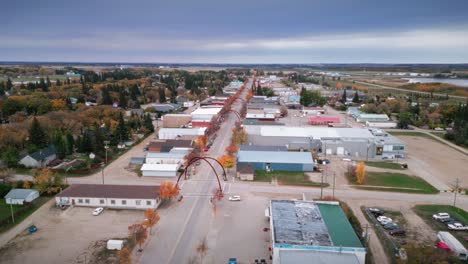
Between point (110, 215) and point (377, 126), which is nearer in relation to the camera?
point (110, 215)

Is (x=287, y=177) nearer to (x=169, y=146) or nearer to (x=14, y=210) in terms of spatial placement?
(x=169, y=146)

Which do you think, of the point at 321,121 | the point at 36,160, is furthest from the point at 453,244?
the point at 321,121

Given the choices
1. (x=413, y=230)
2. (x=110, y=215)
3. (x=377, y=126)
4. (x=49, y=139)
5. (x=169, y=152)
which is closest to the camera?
(x=413, y=230)

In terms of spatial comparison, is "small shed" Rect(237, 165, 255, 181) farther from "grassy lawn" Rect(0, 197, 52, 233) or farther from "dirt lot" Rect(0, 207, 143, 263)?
"grassy lawn" Rect(0, 197, 52, 233)

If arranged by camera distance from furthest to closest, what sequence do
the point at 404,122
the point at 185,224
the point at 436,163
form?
the point at 404,122 → the point at 436,163 → the point at 185,224

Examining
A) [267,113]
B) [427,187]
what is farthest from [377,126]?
[427,187]

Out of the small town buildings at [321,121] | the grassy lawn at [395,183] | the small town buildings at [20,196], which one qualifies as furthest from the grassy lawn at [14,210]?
the small town buildings at [321,121]

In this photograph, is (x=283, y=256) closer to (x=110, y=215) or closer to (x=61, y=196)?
(x=110, y=215)
